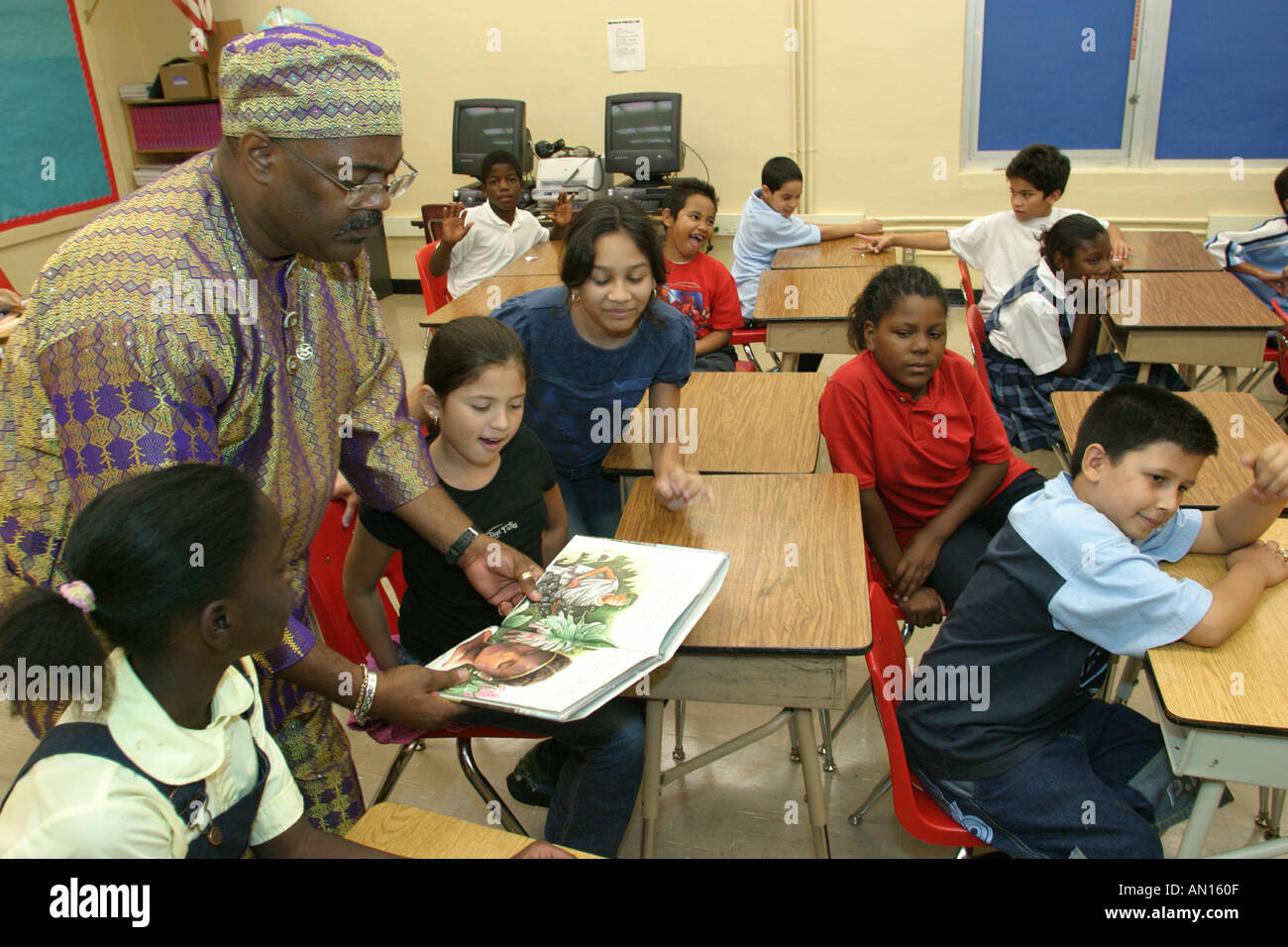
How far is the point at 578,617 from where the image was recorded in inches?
56.3

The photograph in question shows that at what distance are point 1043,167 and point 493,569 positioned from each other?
10.0ft

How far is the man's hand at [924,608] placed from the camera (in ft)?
6.95

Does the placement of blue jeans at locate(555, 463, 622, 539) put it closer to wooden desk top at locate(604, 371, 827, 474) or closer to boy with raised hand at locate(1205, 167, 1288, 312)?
wooden desk top at locate(604, 371, 827, 474)

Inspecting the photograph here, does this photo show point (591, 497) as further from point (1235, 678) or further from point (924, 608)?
point (1235, 678)

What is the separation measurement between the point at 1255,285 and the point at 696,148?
331 centimetres

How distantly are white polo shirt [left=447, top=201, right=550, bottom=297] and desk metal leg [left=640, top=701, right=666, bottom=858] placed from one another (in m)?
3.04

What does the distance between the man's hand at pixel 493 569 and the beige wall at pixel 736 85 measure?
4.87m

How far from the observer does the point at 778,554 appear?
5.66 feet

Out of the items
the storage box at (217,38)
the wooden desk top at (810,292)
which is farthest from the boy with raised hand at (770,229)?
the storage box at (217,38)

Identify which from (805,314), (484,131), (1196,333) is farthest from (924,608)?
(484,131)

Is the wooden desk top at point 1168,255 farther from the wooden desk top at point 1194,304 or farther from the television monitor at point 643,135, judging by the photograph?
the television monitor at point 643,135

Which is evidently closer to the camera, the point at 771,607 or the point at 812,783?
the point at 771,607
